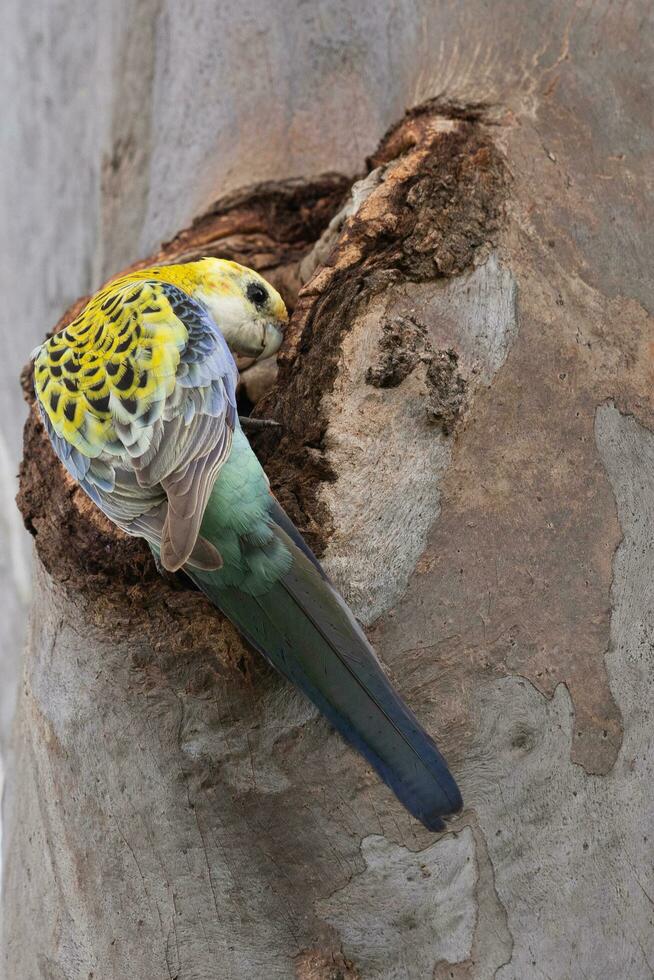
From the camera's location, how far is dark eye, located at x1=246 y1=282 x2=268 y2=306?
2738 millimetres

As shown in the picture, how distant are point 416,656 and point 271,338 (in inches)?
44.6

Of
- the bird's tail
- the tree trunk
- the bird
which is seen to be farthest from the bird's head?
the bird's tail

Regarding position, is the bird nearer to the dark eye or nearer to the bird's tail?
→ the bird's tail

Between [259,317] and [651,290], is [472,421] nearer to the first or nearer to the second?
[651,290]

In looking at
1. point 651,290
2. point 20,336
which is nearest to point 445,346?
point 651,290

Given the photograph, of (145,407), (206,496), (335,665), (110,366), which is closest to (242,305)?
(110,366)

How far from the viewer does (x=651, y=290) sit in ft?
7.58

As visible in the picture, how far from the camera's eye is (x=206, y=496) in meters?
1.99

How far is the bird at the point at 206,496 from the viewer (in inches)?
75.1

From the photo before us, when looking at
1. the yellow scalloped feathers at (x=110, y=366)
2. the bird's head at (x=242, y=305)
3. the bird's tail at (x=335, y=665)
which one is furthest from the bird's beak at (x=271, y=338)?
the bird's tail at (x=335, y=665)

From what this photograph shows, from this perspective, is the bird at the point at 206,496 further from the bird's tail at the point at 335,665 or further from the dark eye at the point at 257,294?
the dark eye at the point at 257,294

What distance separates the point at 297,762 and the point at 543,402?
2.98 ft

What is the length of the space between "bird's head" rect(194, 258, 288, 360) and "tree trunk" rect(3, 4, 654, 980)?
45 centimetres

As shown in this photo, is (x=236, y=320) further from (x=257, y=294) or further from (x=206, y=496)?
(x=206, y=496)
